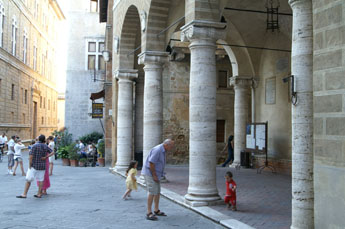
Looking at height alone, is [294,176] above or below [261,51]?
below

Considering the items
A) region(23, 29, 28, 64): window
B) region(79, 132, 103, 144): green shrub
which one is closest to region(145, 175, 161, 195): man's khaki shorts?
region(79, 132, 103, 144): green shrub

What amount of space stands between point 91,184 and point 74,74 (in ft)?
54.5

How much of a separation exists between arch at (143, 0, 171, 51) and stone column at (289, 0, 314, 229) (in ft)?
19.4

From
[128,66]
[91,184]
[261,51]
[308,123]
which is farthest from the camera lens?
[261,51]

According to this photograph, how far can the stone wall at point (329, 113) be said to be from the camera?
4.39m

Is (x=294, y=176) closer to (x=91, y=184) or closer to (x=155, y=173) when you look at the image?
(x=155, y=173)

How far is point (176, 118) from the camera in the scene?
1798 cm

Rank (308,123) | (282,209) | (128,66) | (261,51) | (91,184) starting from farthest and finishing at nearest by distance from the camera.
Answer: (261,51), (128,66), (91,184), (282,209), (308,123)

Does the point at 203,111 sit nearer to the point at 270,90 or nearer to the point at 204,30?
the point at 204,30

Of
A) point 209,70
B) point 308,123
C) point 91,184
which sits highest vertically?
point 209,70

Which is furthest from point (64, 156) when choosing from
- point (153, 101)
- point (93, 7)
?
point (93, 7)

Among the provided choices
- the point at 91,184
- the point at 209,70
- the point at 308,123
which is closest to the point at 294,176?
the point at 308,123

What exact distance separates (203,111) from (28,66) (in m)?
31.3

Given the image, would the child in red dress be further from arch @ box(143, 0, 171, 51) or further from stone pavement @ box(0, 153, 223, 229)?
arch @ box(143, 0, 171, 51)
